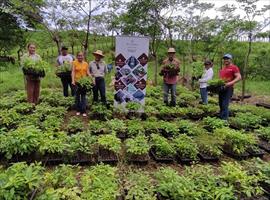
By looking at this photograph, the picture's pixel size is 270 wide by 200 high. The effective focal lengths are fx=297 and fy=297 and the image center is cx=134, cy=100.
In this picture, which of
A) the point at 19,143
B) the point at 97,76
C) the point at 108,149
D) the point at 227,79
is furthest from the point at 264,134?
the point at 19,143

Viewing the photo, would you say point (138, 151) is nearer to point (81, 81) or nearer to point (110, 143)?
point (110, 143)

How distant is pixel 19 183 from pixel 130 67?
4.75 metres

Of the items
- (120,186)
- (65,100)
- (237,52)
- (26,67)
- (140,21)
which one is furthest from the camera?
(237,52)

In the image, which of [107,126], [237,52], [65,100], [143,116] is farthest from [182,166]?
[237,52]

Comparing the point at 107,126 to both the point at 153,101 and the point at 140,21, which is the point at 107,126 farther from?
the point at 140,21

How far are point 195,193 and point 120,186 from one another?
0.87 meters

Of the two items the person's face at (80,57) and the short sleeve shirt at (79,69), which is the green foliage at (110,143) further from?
the person's face at (80,57)

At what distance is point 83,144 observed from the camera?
4.54 m

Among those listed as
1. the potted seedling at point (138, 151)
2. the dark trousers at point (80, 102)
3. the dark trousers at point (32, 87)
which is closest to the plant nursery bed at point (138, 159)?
the potted seedling at point (138, 151)

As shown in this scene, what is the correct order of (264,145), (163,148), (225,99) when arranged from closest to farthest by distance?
(163,148) → (264,145) → (225,99)

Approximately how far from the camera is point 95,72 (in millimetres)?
7254

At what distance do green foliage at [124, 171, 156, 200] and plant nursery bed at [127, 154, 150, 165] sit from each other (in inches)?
38.4

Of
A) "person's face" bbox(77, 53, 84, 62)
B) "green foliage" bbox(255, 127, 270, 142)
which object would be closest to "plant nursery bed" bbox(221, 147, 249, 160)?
"green foliage" bbox(255, 127, 270, 142)

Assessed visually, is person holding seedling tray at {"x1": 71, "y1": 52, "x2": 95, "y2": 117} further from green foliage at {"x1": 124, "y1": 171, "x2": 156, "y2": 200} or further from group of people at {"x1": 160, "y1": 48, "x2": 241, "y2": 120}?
green foliage at {"x1": 124, "y1": 171, "x2": 156, "y2": 200}
